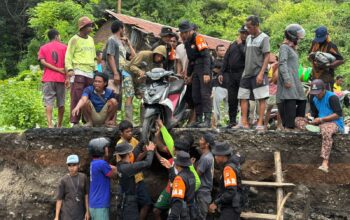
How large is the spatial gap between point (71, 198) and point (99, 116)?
143cm

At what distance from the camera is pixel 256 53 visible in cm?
859

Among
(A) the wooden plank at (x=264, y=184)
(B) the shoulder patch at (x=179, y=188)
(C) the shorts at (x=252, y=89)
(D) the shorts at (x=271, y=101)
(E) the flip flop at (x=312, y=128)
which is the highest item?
(C) the shorts at (x=252, y=89)

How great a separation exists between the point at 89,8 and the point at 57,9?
9.56 feet

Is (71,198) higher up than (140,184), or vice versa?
(140,184)

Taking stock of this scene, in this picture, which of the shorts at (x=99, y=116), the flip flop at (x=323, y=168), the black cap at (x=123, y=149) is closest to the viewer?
the black cap at (x=123, y=149)

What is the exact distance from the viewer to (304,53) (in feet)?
73.7

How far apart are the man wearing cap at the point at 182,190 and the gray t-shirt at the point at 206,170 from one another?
1.54 ft

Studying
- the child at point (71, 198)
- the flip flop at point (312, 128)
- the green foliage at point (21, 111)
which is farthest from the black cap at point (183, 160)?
the green foliage at point (21, 111)

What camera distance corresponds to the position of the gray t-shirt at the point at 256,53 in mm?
8547

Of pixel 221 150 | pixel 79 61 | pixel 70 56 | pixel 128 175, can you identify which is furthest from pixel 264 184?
pixel 70 56

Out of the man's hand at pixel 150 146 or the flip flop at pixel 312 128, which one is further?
the flip flop at pixel 312 128

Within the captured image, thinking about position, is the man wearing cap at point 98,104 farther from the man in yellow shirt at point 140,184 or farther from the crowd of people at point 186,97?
the man in yellow shirt at point 140,184

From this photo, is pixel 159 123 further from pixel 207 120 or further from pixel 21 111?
pixel 21 111

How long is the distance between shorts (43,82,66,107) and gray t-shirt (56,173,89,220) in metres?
1.78
